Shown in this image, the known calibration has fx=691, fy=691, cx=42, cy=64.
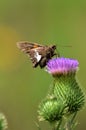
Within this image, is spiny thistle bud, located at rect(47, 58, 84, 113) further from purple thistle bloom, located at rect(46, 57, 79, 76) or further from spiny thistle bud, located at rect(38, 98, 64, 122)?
spiny thistle bud, located at rect(38, 98, 64, 122)

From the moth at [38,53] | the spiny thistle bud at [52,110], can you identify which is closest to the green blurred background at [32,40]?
the moth at [38,53]

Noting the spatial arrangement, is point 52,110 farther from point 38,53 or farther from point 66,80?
point 38,53

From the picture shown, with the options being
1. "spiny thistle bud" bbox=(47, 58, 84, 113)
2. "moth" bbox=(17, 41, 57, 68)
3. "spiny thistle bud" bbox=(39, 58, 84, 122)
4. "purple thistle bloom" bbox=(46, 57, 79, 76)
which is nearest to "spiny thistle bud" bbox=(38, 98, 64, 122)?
"spiny thistle bud" bbox=(39, 58, 84, 122)

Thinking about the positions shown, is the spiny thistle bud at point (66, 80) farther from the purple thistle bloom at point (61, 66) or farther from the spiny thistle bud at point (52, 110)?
the spiny thistle bud at point (52, 110)

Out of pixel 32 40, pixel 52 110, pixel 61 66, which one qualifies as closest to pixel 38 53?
pixel 61 66

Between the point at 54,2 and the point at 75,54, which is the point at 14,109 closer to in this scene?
the point at 75,54

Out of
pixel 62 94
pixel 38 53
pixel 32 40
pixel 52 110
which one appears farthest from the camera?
pixel 32 40
